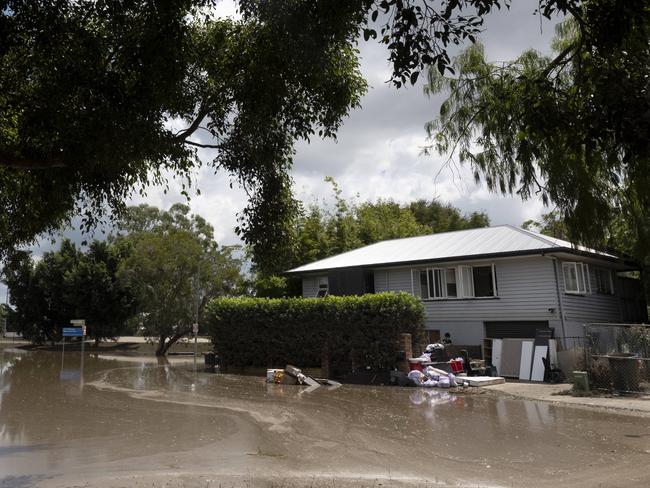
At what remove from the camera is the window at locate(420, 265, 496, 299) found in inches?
906

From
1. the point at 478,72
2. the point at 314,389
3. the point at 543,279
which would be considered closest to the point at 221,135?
the point at 478,72

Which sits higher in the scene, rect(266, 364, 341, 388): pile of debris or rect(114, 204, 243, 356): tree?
rect(114, 204, 243, 356): tree

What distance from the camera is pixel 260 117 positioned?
7.14 meters

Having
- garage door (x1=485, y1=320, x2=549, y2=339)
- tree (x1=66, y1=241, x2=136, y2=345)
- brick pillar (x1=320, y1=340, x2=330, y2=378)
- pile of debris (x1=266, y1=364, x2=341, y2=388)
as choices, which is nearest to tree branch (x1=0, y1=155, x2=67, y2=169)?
pile of debris (x1=266, y1=364, x2=341, y2=388)

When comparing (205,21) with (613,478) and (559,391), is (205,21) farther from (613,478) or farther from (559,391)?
(559,391)

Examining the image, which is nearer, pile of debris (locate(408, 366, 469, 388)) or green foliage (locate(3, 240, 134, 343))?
pile of debris (locate(408, 366, 469, 388))

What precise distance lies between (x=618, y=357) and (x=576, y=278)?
7727mm

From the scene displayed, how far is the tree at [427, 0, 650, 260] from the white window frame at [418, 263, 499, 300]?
13.0m

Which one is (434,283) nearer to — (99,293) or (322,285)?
(322,285)

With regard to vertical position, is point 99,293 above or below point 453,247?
above

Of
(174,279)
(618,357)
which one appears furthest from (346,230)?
(618,357)

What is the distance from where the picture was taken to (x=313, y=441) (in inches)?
385

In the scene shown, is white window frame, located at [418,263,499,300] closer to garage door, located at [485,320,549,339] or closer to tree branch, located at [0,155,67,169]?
garage door, located at [485,320,549,339]

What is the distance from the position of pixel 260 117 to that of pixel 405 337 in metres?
13.5
